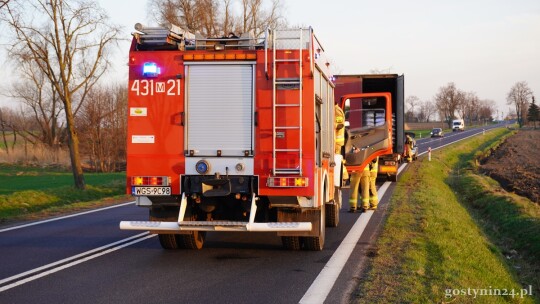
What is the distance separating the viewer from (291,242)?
9.67m

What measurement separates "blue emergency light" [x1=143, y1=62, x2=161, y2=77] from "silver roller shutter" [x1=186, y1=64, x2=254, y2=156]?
42 centimetres

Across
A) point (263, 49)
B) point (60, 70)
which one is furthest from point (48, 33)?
point (263, 49)

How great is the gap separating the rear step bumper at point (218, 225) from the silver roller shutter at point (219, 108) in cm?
76

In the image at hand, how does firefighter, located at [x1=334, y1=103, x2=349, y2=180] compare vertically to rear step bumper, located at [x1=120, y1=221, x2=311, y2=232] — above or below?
above

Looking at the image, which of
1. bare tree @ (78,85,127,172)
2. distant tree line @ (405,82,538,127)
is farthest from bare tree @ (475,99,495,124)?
bare tree @ (78,85,127,172)

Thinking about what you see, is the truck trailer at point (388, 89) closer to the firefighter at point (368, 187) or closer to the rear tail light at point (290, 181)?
the firefighter at point (368, 187)

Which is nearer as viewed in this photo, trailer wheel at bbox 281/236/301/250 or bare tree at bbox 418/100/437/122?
trailer wheel at bbox 281/236/301/250

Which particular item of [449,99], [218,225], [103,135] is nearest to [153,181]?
[218,225]

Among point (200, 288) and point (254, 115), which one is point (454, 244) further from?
point (200, 288)

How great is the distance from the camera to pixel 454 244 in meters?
10.2

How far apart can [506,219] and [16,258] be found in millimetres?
11872

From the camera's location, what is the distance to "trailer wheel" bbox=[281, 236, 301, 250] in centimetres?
960

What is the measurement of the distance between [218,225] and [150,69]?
231 cm

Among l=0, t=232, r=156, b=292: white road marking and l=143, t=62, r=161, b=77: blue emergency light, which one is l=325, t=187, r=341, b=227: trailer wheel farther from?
l=143, t=62, r=161, b=77: blue emergency light
